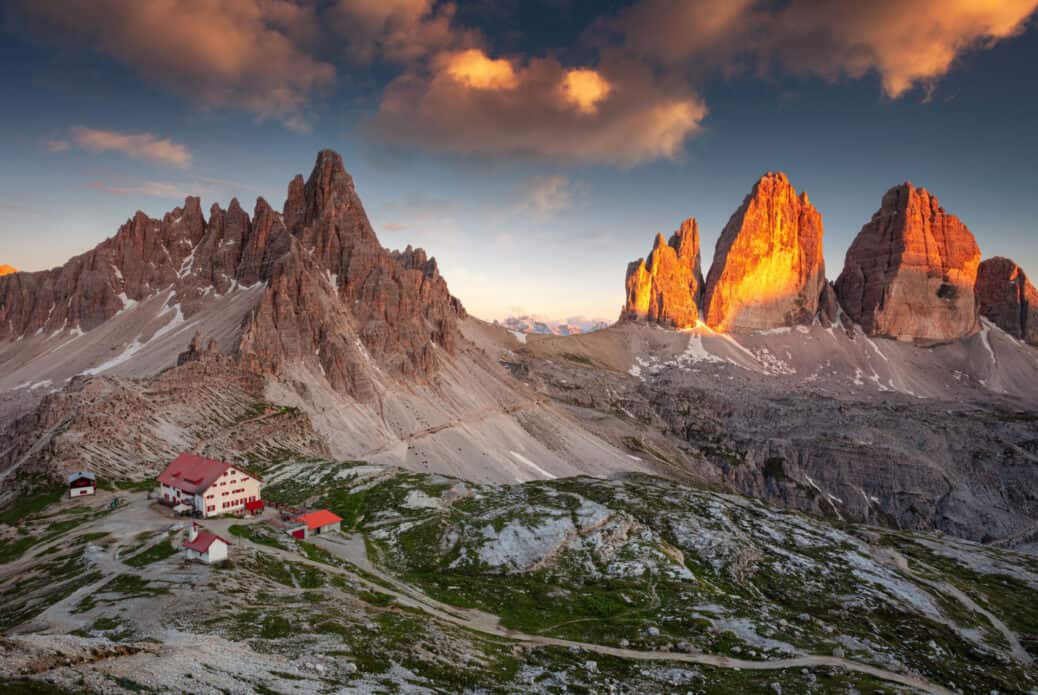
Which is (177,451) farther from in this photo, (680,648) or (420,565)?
(680,648)

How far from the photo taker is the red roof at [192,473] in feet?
241

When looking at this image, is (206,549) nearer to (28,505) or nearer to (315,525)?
(315,525)

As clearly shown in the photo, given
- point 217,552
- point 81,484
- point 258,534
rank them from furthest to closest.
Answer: point 81,484, point 258,534, point 217,552

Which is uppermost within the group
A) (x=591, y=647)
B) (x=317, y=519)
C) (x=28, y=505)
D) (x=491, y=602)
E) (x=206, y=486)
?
(x=206, y=486)

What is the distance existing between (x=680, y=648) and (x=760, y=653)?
25.7ft

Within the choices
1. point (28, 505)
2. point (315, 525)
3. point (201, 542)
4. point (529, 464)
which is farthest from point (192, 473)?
point (529, 464)

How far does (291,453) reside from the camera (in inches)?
4870

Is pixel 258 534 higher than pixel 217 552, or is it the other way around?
pixel 217 552

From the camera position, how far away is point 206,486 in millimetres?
72625

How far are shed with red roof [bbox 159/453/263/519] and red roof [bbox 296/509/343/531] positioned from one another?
9961mm

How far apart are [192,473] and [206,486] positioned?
440 cm

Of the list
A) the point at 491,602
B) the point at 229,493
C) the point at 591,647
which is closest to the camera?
the point at 591,647

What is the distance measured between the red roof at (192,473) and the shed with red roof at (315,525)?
40.7ft

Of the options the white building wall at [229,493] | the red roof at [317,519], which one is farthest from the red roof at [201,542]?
the red roof at [317,519]
